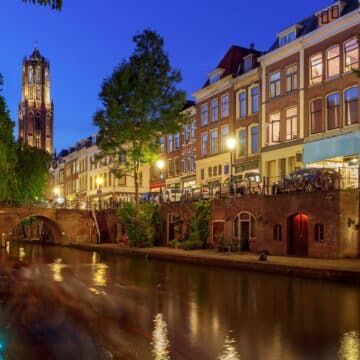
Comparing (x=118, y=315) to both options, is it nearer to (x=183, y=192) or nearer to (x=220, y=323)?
(x=220, y=323)

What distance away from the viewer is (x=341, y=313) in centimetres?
1533

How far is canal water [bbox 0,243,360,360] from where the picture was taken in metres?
10.8

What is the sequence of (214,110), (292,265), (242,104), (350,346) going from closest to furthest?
(350,346), (292,265), (242,104), (214,110)

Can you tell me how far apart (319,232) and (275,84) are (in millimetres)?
15598

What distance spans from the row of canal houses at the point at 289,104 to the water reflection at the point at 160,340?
20.0m

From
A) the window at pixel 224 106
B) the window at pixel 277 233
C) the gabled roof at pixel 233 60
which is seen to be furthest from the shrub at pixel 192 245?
the gabled roof at pixel 233 60

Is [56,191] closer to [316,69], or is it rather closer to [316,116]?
[316,116]

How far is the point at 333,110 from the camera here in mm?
36719

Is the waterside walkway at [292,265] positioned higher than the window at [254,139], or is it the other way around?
the window at [254,139]

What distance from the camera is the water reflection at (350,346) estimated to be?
10625 mm

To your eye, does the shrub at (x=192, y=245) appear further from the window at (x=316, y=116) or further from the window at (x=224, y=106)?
the window at (x=224, y=106)

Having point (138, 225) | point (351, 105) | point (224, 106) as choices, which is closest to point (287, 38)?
point (351, 105)

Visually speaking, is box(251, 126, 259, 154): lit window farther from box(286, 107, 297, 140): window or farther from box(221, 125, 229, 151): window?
box(286, 107, 297, 140): window

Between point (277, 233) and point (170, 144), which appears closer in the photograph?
point (277, 233)
